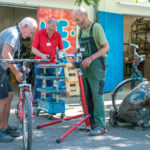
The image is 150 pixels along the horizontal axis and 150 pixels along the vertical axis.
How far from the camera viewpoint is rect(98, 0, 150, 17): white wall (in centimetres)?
952

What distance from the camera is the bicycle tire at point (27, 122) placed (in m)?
3.41

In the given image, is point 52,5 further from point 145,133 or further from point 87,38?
point 145,133

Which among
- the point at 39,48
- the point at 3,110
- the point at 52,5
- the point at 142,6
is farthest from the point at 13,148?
the point at 142,6

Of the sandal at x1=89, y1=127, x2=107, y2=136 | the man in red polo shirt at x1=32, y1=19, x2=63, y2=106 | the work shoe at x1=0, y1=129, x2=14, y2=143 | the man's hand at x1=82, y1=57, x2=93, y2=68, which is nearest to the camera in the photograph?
the work shoe at x1=0, y1=129, x2=14, y2=143

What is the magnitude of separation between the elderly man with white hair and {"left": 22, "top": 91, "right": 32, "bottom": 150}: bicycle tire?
1.12ft

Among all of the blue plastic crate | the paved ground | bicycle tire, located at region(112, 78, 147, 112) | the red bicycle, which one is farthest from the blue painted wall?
the red bicycle

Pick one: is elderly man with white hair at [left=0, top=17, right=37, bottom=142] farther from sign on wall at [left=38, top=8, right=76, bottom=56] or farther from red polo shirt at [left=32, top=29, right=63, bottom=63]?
sign on wall at [left=38, top=8, right=76, bottom=56]

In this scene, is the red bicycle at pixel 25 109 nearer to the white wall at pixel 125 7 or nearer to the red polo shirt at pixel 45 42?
the red polo shirt at pixel 45 42

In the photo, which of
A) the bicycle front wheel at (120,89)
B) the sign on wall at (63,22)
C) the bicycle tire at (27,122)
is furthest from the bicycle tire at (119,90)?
the sign on wall at (63,22)

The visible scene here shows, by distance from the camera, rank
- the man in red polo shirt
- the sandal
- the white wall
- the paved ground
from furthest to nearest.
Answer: the white wall → the man in red polo shirt → the sandal → the paved ground

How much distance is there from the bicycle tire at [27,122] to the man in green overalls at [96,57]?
1112 mm

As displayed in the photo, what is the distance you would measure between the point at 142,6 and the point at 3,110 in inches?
301

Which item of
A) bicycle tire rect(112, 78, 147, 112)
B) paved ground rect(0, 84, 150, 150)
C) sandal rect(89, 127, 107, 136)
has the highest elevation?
bicycle tire rect(112, 78, 147, 112)

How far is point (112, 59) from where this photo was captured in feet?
31.1
